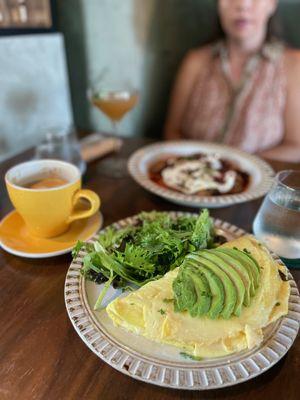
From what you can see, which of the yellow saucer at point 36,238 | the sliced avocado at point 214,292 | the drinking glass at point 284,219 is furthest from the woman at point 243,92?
the sliced avocado at point 214,292

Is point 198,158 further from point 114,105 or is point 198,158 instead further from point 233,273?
point 233,273

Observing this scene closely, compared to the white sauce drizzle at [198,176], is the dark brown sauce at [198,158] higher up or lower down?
lower down

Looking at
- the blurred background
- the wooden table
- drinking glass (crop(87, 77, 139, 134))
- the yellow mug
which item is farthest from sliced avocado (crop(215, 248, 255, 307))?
the blurred background

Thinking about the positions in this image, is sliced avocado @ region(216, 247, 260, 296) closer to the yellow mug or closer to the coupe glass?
the yellow mug

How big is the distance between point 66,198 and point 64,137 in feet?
1.42

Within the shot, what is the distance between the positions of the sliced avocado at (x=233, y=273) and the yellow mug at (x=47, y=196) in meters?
0.30

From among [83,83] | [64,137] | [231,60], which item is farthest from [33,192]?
[231,60]

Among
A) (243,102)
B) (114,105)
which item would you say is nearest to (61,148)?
(114,105)

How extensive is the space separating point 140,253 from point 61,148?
616 mm

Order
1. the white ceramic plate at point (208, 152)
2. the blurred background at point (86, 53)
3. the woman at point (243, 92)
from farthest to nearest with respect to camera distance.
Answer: the woman at point (243, 92) < the blurred background at point (86, 53) < the white ceramic plate at point (208, 152)

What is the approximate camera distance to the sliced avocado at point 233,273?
0.51 meters

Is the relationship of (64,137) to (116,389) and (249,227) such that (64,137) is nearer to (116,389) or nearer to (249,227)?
(249,227)

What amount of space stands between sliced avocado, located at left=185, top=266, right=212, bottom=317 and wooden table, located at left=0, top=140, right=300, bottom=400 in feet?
0.37

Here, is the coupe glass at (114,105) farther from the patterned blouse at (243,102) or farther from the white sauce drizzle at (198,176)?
the patterned blouse at (243,102)
